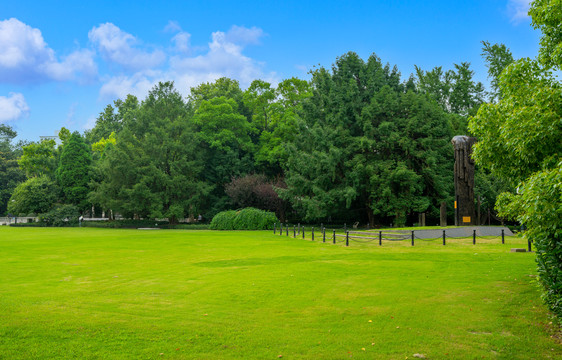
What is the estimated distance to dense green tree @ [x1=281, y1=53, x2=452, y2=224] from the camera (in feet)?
123

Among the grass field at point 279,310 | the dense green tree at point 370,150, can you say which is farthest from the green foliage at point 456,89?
the grass field at point 279,310

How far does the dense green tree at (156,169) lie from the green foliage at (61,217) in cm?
550

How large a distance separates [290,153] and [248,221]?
26.9 ft

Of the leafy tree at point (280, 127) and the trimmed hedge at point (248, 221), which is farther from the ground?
the leafy tree at point (280, 127)

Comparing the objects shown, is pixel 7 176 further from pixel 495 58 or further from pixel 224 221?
pixel 495 58

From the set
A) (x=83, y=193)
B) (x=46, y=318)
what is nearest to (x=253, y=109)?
(x=83, y=193)

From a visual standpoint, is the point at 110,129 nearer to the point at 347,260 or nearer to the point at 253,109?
the point at 253,109

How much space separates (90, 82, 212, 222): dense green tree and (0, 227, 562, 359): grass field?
33.1 m

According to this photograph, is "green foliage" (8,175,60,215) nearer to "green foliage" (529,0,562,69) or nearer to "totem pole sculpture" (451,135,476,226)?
"totem pole sculpture" (451,135,476,226)

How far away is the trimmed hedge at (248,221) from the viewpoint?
136ft

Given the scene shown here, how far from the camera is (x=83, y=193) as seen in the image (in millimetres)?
58094

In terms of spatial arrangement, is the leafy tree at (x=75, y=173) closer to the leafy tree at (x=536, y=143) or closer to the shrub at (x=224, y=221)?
the shrub at (x=224, y=221)

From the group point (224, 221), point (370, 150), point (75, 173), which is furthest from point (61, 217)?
point (370, 150)

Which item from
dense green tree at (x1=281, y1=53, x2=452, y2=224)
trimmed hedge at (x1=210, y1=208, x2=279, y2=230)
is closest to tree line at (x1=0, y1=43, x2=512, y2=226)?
dense green tree at (x1=281, y1=53, x2=452, y2=224)
